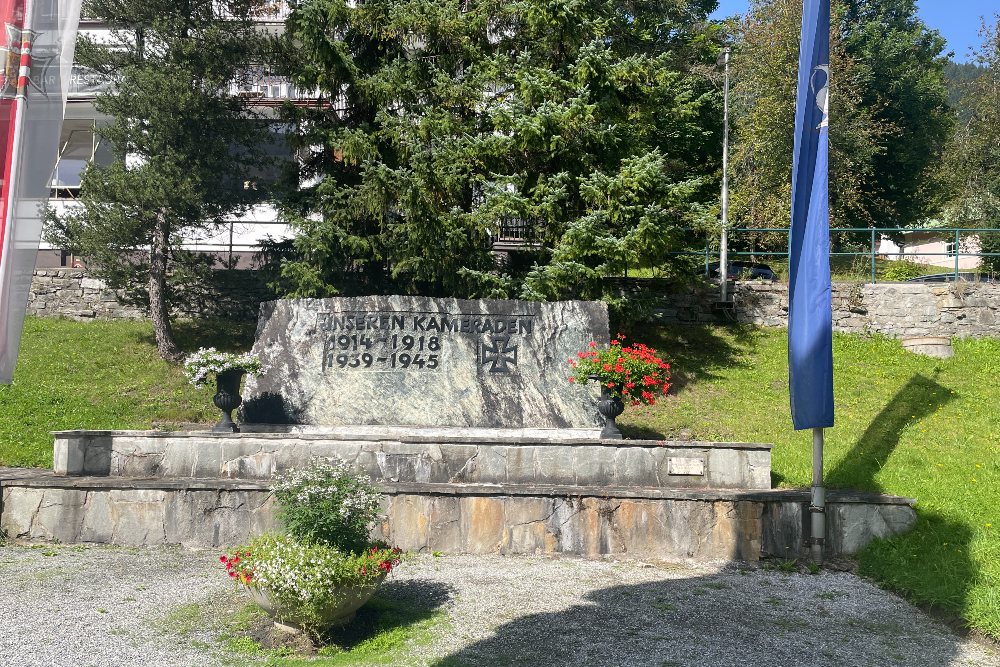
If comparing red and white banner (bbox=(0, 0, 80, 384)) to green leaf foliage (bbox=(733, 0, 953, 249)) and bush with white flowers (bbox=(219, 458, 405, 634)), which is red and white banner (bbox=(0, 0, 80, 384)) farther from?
green leaf foliage (bbox=(733, 0, 953, 249))

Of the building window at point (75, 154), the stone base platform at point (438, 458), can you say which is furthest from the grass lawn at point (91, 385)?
the building window at point (75, 154)

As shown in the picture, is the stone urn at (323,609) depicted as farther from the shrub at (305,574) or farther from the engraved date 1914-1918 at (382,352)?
the engraved date 1914-1918 at (382,352)

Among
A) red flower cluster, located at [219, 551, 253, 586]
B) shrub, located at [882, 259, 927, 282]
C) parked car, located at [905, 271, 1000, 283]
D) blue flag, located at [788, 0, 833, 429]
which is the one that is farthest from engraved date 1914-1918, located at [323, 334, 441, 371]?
parked car, located at [905, 271, 1000, 283]

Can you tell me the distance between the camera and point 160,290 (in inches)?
626

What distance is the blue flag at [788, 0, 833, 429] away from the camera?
8516 millimetres

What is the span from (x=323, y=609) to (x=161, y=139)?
471 inches

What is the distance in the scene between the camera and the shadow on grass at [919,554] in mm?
7082

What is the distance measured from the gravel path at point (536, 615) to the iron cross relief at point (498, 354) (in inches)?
141

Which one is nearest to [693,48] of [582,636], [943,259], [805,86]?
[805,86]

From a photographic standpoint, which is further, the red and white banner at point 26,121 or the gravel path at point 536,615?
the gravel path at point 536,615

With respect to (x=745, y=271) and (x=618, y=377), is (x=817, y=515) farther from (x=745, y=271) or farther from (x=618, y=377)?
(x=745, y=271)

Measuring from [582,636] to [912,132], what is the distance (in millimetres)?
29137

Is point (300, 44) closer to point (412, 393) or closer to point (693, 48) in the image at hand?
point (412, 393)

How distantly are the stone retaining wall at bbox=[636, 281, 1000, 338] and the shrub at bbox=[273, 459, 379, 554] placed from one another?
33.1 ft
